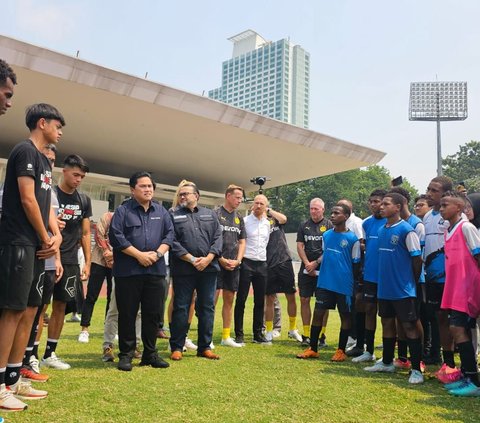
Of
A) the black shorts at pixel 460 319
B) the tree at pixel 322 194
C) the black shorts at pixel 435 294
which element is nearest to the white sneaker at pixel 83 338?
the black shorts at pixel 435 294

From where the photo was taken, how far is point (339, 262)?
209 inches

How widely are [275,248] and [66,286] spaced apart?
340 centimetres

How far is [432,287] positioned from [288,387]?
81.7 inches

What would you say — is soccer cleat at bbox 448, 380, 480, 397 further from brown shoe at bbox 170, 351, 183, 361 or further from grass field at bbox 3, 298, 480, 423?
brown shoe at bbox 170, 351, 183, 361

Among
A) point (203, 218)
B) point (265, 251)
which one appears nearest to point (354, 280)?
point (265, 251)

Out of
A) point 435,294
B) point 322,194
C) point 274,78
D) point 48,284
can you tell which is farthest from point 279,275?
point 274,78

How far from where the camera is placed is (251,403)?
321 centimetres

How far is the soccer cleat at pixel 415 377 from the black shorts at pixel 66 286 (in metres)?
3.36

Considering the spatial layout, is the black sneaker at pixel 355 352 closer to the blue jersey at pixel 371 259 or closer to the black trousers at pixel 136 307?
the blue jersey at pixel 371 259

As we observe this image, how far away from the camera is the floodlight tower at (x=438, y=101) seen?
143 feet

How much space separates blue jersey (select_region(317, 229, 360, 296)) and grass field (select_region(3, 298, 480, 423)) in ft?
2.99

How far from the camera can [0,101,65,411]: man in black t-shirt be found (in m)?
2.91

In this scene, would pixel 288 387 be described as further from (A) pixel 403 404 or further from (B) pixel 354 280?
(B) pixel 354 280

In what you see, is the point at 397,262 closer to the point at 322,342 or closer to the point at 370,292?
the point at 370,292
